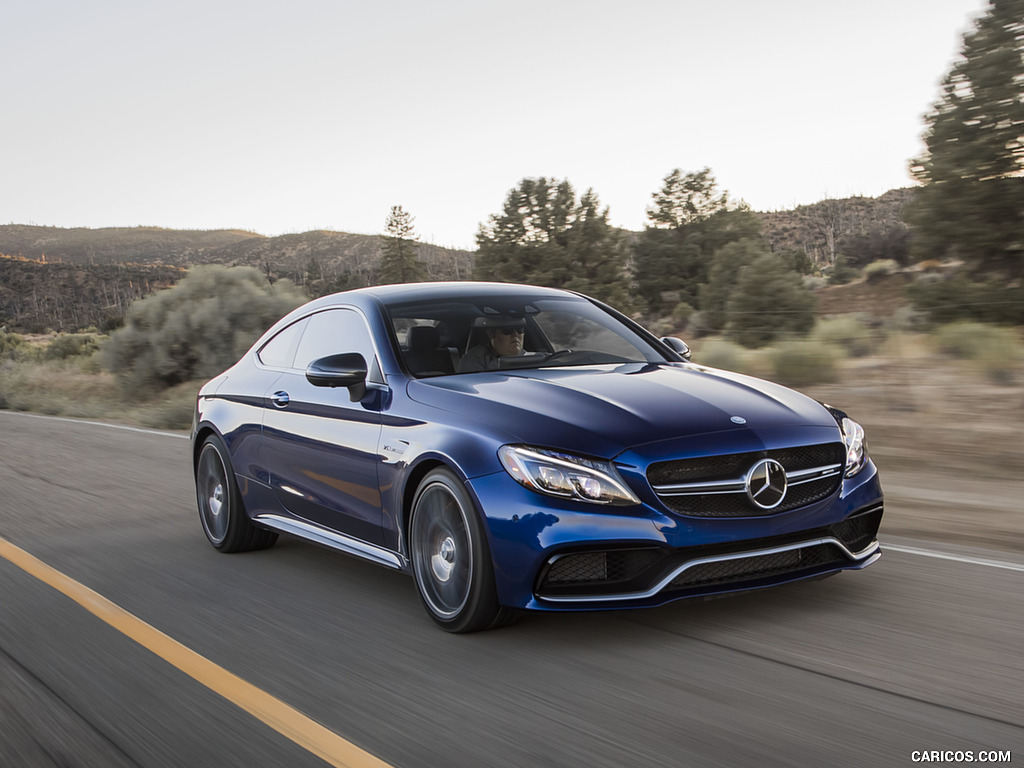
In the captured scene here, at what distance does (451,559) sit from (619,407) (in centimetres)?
95

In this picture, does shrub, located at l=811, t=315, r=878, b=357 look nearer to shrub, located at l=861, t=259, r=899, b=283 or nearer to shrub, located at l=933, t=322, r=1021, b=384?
shrub, located at l=933, t=322, r=1021, b=384

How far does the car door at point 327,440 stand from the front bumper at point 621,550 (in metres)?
0.99

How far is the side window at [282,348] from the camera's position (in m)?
6.27

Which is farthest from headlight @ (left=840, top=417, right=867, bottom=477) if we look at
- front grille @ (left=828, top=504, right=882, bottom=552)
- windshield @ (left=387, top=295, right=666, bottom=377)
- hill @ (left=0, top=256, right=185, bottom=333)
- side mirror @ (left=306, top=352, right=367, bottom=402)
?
hill @ (left=0, top=256, right=185, bottom=333)

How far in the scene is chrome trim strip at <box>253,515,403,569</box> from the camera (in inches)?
197

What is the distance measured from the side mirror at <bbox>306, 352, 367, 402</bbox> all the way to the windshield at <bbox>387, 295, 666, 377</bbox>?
23 centimetres

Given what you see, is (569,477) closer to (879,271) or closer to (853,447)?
(853,447)

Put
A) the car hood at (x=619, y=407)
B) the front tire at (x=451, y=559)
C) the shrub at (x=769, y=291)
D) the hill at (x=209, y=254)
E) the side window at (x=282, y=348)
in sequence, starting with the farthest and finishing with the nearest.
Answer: the hill at (x=209, y=254) → the shrub at (x=769, y=291) → the side window at (x=282, y=348) → the front tire at (x=451, y=559) → the car hood at (x=619, y=407)

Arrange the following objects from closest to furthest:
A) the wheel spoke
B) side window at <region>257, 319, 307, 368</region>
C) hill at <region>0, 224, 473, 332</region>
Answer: the wheel spoke → side window at <region>257, 319, 307, 368</region> → hill at <region>0, 224, 473, 332</region>

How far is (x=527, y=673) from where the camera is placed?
13.0 ft

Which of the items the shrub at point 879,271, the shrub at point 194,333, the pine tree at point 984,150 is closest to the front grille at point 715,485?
the shrub at point 194,333

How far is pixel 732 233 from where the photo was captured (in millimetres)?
70438

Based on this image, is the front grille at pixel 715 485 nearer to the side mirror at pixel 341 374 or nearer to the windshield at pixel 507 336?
the windshield at pixel 507 336

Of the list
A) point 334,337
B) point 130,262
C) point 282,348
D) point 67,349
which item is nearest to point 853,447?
point 334,337
